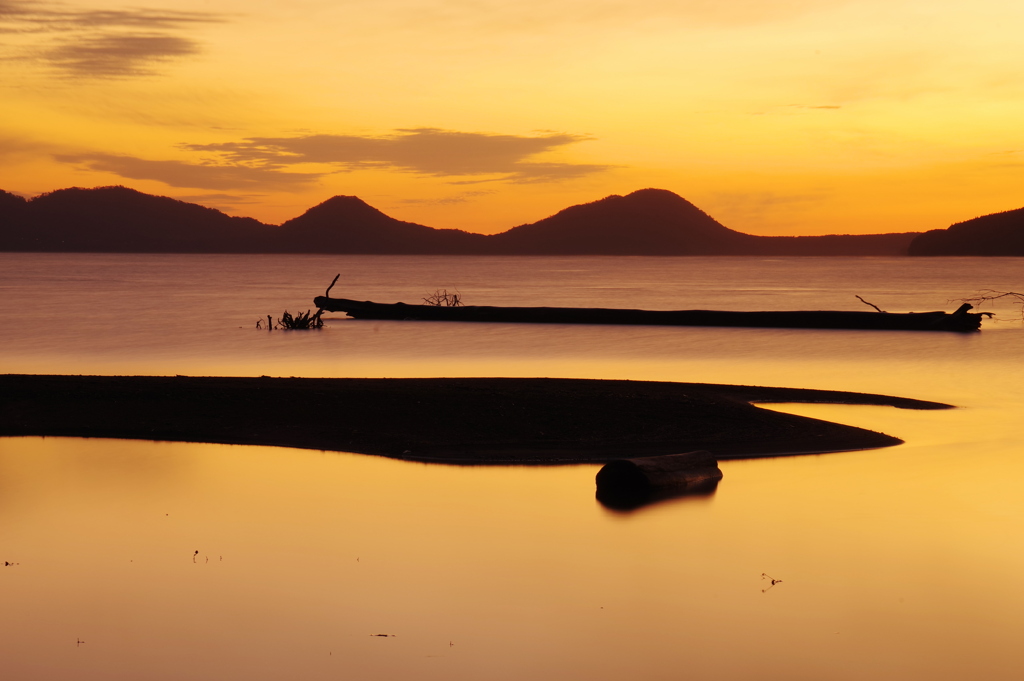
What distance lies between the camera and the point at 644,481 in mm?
12539

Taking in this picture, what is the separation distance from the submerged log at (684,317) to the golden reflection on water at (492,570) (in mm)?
31637

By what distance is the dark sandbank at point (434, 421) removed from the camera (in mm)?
15469

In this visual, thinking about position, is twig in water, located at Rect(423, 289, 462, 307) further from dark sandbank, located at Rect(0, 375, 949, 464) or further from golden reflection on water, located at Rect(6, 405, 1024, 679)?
golden reflection on water, located at Rect(6, 405, 1024, 679)

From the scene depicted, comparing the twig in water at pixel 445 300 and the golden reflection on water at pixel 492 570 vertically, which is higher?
the twig in water at pixel 445 300

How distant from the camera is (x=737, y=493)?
13133 mm

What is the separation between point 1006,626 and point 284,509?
296 inches

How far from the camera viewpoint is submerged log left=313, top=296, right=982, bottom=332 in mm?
45500

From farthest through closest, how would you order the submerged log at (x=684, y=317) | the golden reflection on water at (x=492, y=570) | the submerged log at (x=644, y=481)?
1. the submerged log at (x=684, y=317)
2. the submerged log at (x=644, y=481)
3. the golden reflection on water at (x=492, y=570)

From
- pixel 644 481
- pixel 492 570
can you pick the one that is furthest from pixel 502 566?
pixel 644 481

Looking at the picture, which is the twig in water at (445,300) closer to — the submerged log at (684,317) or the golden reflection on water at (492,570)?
the submerged log at (684,317)

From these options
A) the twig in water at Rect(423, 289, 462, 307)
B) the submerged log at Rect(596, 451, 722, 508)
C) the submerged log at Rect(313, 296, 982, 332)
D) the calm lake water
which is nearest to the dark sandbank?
the calm lake water

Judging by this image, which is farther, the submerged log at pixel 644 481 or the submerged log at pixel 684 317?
the submerged log at pixel 684 317

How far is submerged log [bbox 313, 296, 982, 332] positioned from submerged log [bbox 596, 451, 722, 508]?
3412cm

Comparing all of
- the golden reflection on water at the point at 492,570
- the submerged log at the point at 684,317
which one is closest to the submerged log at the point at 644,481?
the golden reflection on water at the point at 492,570
